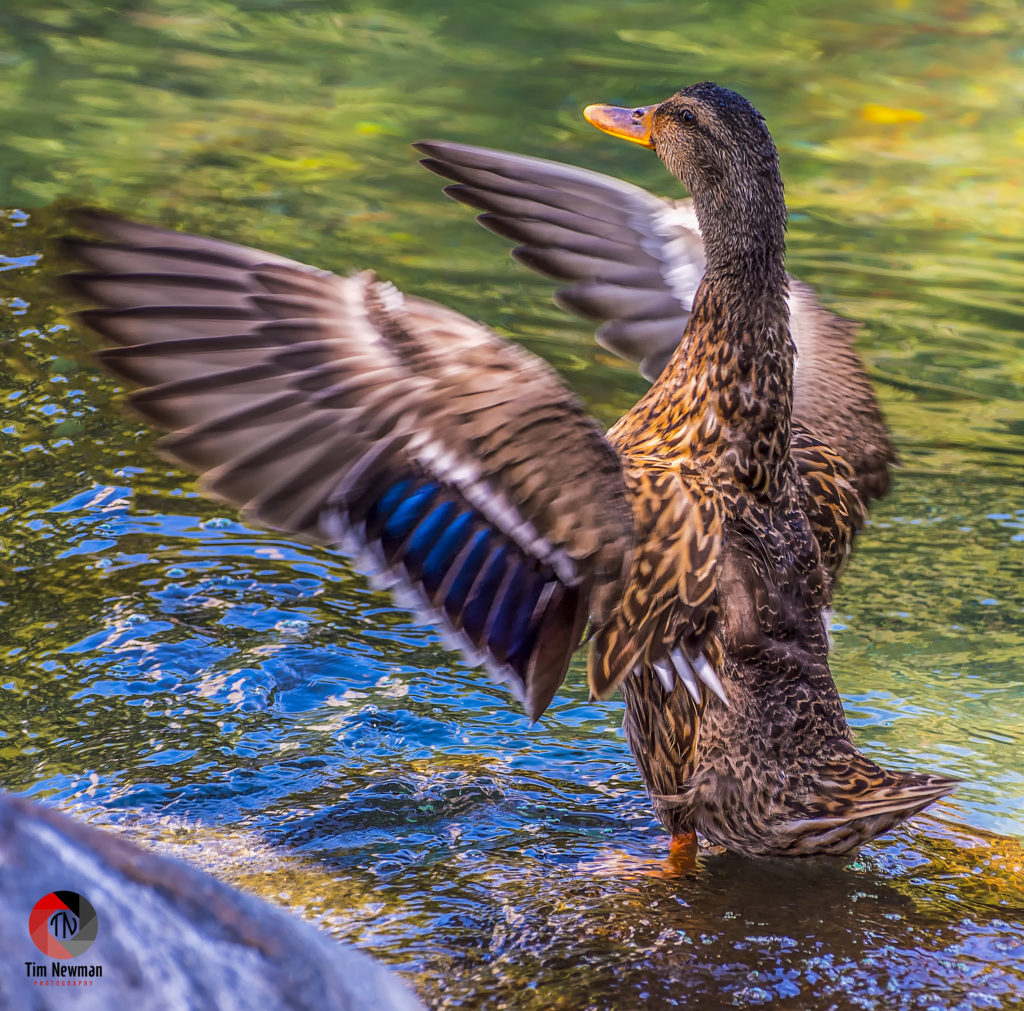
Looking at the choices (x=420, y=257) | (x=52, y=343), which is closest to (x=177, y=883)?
(x=52, y=343)

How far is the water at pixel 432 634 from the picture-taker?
380cm

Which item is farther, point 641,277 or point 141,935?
point 641,277

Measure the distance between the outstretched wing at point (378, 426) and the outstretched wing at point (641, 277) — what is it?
5.14 feet

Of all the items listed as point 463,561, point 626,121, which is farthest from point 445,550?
point 626,121

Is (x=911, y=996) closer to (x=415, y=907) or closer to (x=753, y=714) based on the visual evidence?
(x=753, y=714)

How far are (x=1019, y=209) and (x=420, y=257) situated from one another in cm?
498

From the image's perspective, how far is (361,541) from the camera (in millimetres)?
3578

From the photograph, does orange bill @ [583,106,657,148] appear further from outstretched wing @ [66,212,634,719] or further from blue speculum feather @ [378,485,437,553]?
blue speculum feather @ [378,485,437,553]

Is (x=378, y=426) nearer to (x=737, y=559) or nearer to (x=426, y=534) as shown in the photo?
(x=426, y=534)

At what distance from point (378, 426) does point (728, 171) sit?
1.53 metres

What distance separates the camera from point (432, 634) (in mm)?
5613

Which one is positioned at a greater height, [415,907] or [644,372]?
[644,372]

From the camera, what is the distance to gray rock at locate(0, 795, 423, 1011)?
7.79ft

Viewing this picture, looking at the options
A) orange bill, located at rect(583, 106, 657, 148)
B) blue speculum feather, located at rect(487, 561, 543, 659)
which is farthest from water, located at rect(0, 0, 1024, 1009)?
orange bill, located at rect(583, 106, 657, 148)
